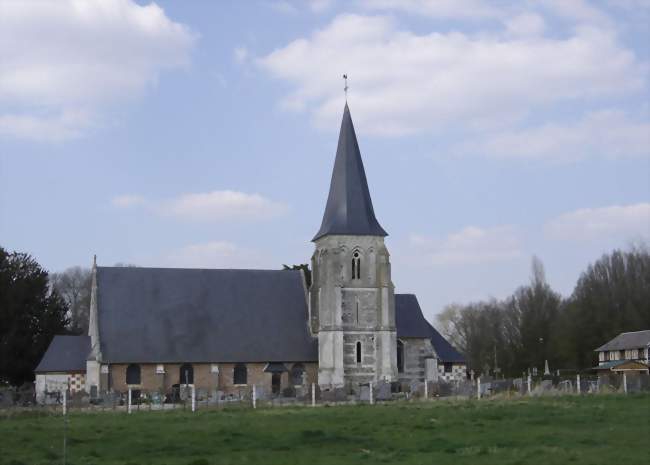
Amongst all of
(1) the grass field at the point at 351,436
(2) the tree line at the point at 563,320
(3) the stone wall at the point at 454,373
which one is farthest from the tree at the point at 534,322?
(1) the grass field at the point at 351,436

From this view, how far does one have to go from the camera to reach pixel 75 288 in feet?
352

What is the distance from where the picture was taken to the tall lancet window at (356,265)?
5600 centimetres

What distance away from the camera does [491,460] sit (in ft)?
60.1

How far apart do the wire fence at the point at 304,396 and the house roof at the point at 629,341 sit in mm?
32284

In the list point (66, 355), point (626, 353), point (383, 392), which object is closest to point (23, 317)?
point (66, 355)

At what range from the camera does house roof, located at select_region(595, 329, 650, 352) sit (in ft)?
259

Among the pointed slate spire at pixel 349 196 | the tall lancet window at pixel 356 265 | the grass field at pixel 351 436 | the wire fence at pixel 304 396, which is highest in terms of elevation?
the pointed slate spire at pixel 349 196

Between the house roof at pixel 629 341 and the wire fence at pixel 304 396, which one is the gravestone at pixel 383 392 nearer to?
the wire fence at pixel 304 396

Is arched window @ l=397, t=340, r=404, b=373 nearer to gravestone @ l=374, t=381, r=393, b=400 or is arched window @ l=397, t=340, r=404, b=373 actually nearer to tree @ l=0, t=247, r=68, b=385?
gravestone @ l=374, t=381, r=393, b=400

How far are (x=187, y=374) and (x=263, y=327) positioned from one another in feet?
17.9

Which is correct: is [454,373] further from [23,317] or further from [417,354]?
[23,317]

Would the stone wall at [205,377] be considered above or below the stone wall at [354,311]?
below

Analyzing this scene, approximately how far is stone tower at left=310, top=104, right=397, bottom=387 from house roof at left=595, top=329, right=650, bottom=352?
32536mm

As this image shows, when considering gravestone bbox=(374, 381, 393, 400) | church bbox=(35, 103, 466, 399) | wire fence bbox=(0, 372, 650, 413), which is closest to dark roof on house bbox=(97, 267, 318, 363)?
church bbox=(35, 103, 466, 399)
